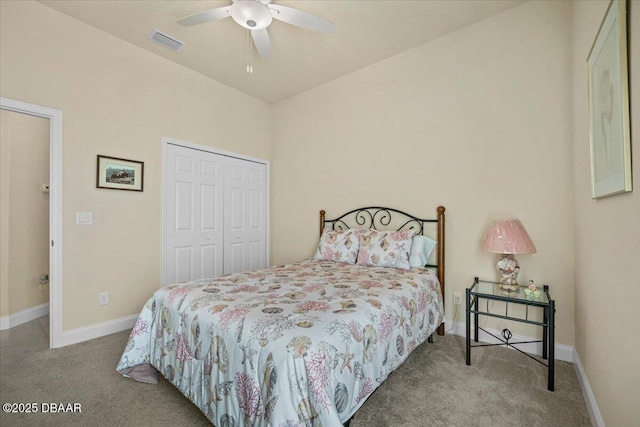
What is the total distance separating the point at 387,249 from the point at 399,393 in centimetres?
125

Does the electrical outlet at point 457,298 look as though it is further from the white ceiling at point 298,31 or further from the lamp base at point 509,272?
the white ceiling at point 298,31

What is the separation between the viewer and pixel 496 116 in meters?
2.57

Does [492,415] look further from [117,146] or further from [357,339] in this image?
[117,146]

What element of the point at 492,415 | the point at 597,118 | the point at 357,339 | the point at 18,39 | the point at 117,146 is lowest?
the point at 492,415

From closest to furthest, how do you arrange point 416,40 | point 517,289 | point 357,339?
point 357,339
point 517,289
point 416,40

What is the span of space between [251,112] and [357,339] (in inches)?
149

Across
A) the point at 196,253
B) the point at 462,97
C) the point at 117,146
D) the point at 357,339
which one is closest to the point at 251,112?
the point at 117,146

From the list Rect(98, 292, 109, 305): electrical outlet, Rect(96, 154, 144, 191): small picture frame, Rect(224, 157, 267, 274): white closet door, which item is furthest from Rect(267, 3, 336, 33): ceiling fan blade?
Rect(98, 292, 109, 305): electrical outlet

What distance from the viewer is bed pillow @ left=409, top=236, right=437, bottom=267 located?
107 inches


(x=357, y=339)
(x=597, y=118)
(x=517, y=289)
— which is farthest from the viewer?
(x=517, y=289)

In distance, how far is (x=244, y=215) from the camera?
4.20m

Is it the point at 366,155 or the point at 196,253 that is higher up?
the point at 366,155

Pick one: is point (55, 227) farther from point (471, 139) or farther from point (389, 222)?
point (471, 139)

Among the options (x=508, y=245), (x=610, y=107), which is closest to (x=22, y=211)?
(x=508, y=245)
